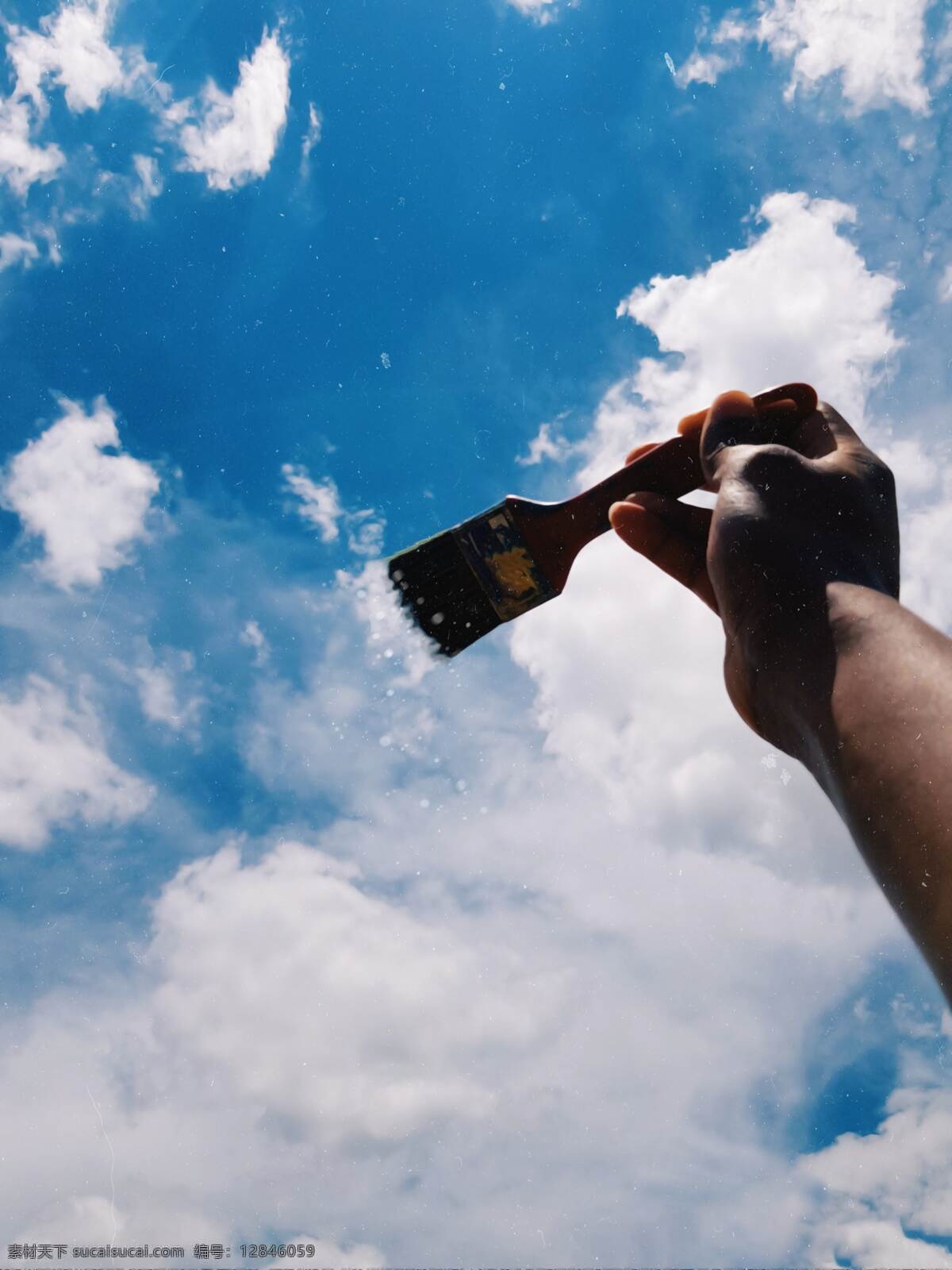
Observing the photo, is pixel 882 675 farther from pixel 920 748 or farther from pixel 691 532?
pixel 691 532

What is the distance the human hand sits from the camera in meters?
2.11

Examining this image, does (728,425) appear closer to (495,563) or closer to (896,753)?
(495,563)

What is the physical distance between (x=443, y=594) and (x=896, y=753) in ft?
7.87

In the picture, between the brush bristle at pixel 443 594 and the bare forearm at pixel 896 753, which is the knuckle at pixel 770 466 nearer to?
the bare forearm at pixel 896 753

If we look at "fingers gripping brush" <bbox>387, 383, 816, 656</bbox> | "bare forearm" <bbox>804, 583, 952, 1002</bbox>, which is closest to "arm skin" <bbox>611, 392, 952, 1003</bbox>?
"bare forearm" <bbox>804, 583, 952, 1002</bbox>

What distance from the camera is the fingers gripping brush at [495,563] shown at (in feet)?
11.5

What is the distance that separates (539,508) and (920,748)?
2.27m

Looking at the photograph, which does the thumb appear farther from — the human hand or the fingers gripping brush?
the fingers gripping brush

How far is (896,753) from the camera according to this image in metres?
1.56

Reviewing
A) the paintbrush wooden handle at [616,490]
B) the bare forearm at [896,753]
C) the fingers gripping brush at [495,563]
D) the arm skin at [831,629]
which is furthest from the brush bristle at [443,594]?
the bare forearm at [896,753]

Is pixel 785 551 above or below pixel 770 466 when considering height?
below

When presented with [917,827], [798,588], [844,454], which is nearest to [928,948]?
[917,827]

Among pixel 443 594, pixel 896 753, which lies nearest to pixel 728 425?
pixel 443 594

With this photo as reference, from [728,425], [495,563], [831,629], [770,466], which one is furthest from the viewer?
[495,563]
